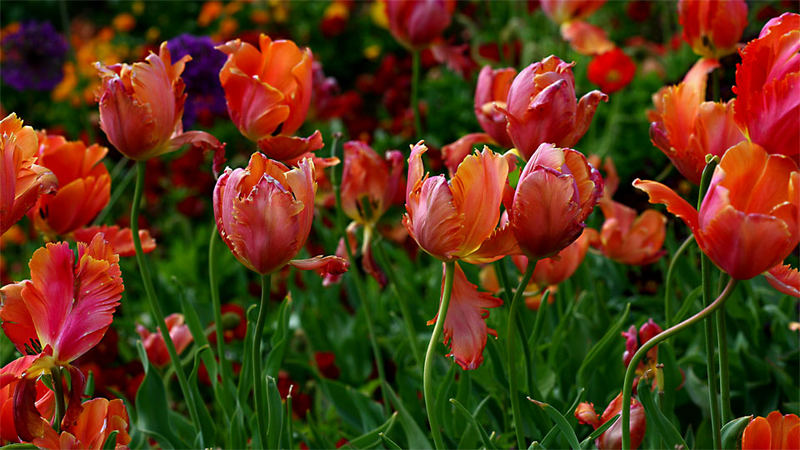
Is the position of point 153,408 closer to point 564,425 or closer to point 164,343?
point 164,343

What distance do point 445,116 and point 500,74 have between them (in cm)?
186

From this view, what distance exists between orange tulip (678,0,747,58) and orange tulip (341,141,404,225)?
412mm

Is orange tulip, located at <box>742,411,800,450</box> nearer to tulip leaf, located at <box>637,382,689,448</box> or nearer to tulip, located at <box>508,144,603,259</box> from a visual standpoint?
tulip leaf, located at <box>637,382,689,448</box>

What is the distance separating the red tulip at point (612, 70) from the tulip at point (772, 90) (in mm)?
1309

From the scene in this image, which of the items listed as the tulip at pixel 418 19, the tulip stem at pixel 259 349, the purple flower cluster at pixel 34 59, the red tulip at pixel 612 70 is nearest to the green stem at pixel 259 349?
the tulip stem at pixel 259 349

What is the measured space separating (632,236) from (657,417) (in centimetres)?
52

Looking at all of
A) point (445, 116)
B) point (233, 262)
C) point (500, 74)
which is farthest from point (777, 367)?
point (445, 116)

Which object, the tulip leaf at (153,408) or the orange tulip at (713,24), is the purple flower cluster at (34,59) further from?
the orange tulip at (713,24)

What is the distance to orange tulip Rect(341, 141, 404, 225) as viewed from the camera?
43.8 inches

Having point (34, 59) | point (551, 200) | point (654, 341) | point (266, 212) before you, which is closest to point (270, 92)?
point (266, 212)

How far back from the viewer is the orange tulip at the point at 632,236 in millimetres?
→ 1192

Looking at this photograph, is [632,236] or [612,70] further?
[612,70]

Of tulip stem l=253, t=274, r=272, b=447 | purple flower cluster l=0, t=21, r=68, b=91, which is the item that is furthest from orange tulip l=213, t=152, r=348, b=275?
purple flower cluster l=0, t=21, r=68, b=91

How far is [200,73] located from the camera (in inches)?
58.7
